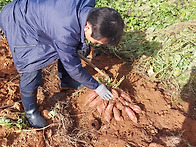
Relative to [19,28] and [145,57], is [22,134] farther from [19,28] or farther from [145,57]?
[145,57]

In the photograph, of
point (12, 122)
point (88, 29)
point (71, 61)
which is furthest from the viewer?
point (12, 122)

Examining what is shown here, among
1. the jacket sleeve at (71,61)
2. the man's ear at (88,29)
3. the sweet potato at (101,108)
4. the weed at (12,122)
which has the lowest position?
the weed at (12,122)

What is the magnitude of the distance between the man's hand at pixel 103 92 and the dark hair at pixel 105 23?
0.83m

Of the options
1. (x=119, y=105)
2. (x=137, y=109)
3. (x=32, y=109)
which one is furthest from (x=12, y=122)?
(x=137, y=109)

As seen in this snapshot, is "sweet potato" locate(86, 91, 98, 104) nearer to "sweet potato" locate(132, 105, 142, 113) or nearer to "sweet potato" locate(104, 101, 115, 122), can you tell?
"sweet potato" locate(104, 101, 115, 122)

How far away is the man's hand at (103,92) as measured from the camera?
243cm

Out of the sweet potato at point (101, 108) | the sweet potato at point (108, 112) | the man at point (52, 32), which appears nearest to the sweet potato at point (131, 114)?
the sweet potato at point (108, 112)

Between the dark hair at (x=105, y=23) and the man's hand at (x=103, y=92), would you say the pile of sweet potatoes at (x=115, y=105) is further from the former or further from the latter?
the dark hair at (x=105, y=23)

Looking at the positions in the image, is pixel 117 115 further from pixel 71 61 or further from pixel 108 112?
pixel 71 61

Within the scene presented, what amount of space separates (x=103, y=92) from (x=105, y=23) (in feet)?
3.50

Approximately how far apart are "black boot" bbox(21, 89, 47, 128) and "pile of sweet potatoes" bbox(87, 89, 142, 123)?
2.43ft

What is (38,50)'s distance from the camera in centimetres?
203

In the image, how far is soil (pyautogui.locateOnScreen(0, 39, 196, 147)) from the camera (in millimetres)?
2396

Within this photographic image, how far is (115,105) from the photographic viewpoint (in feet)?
8.86
